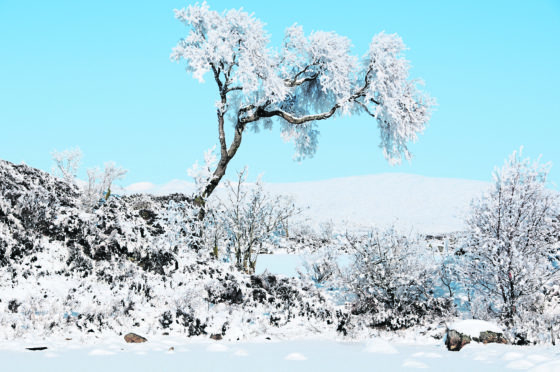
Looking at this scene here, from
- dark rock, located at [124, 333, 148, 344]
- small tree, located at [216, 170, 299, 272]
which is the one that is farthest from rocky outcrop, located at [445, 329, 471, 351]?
small tree, located at [216, 170, 299, 272]

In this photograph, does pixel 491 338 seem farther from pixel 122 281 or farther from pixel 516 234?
pixel 122 281

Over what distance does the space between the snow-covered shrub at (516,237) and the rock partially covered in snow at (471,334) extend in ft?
3.78

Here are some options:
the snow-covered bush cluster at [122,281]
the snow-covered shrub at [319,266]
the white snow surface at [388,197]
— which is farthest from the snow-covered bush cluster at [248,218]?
the white snow surface at [388,197]

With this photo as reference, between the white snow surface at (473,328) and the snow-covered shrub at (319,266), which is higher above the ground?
the snow-covered shrub at (319,266)

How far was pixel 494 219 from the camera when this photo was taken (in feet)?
28.2

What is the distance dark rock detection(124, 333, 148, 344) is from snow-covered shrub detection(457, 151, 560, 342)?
5.66 meters

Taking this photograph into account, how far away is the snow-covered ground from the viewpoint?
5980 millimetres

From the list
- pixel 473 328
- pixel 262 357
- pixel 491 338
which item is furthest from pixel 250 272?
pixel 491 338

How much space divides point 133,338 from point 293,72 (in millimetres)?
11752

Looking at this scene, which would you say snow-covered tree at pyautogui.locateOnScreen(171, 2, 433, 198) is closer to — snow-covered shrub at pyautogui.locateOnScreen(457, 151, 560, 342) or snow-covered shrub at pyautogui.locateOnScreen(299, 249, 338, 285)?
snow-covered shrub at pyautogui.locateOnScreen(299, 249, 338, 285)

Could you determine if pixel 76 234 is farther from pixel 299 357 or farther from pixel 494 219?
pixel 494 219

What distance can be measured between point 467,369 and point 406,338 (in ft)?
8.32

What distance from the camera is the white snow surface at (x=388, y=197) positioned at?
172 feet

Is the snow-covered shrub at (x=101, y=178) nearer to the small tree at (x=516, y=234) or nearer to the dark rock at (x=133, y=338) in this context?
the dark rock at (x=133, y=338)
